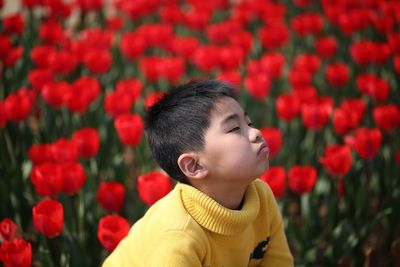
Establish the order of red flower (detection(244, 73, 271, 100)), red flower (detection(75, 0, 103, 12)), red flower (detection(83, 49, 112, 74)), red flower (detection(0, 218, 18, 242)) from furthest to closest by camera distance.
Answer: red flower (detection(75, 0, 103, 12)) → red flower (detection(83, 49, 112, 74)) → red flower (detection(244, 73, 271, 100)) → red flower (detection(0, 218, 18, 242))

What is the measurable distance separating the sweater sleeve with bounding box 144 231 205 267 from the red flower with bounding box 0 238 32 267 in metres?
0.42

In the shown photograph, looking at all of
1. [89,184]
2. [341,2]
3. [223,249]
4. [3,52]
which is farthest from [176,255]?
[341,2]

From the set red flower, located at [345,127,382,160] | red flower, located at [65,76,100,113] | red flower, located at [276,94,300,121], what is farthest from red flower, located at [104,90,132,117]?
red flower, located at [345,127,382,160]

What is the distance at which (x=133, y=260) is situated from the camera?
1.81 meters

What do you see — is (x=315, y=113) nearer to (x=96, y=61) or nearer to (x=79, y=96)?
(x=79, y=96)

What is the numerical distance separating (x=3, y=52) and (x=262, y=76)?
145 centimetres

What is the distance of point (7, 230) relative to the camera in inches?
82.9

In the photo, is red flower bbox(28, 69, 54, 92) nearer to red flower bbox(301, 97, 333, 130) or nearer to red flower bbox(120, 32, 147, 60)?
red flower bbox(120, 32, 147, 60)

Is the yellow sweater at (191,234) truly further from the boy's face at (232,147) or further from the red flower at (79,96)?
the red flower at (79,96)

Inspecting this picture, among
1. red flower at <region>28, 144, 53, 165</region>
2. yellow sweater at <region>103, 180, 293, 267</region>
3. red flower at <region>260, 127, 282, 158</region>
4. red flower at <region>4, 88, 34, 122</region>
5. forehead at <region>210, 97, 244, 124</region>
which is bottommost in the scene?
red flower at <region>260, 127, 282, 158</region>

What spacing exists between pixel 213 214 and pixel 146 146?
1392mm

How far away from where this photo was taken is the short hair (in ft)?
5.73

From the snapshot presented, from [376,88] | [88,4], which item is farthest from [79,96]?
[88,4]

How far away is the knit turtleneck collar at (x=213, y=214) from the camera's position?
5.73 ft
